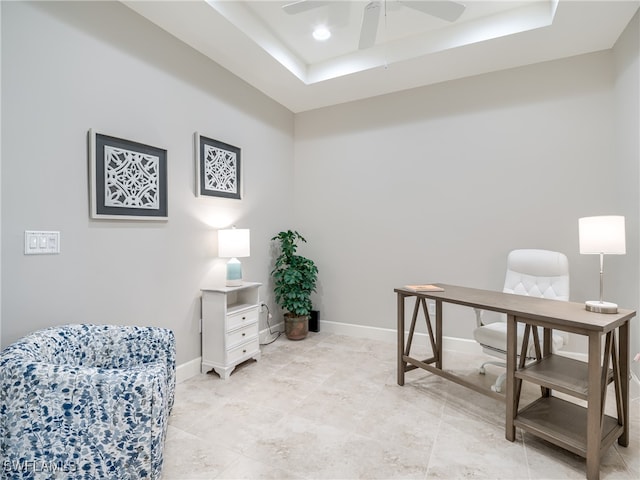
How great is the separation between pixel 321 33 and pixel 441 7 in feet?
3.90

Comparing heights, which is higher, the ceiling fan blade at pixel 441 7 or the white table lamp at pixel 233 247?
the ceiling fan blade at pixel 441 7

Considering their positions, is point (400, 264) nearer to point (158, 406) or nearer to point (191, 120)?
point (191, 120)

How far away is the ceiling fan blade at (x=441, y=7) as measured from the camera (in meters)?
2.05

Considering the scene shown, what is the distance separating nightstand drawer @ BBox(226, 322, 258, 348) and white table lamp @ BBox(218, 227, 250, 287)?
0.41m

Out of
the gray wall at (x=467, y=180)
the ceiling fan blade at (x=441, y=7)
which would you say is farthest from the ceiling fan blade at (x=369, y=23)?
the gray wall at (x=467, y=180)

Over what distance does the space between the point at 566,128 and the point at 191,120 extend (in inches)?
129

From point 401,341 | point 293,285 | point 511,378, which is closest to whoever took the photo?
point 511,378

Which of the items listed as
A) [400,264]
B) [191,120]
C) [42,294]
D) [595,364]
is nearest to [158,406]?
[42,294]

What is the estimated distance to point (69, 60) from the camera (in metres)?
2.05

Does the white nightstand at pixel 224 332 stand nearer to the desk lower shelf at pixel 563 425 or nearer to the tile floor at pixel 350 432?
the tile floor at pixel 350 432

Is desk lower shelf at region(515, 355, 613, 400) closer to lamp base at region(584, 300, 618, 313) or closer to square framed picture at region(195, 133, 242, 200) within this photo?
lamp base at region(584, 300, 618, 313)

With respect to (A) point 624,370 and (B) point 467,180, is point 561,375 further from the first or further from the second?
(B) point 467,180

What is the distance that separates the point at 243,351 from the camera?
3.01 metres

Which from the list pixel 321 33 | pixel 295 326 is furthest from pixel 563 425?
pixel 321 33
